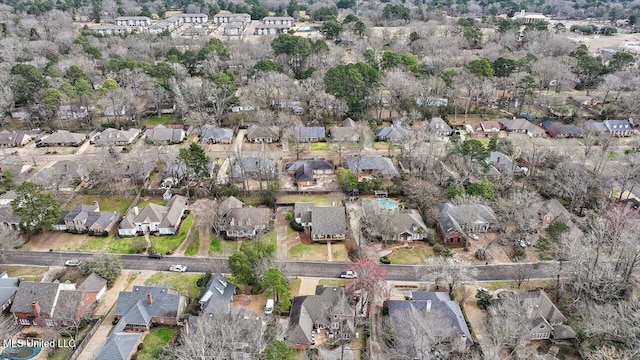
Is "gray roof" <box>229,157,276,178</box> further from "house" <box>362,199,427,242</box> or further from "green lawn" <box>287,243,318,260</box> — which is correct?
"house" <box>362,199,427,242</box>

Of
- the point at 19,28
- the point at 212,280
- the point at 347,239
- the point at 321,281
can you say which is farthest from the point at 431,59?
the point at 19,28

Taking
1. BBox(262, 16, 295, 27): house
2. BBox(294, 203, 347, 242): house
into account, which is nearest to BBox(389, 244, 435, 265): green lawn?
BBox(294, 203, 347, 242): house

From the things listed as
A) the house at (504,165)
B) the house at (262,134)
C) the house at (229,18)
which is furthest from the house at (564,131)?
the house at (229,18)


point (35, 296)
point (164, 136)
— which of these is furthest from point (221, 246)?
point (164, 136)

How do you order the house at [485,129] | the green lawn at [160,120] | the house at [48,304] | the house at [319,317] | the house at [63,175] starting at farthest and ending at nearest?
the green lawn at [160,120] → the house at [485,129] → the house at [63,175] → the house at [48,304] → the house at [319,317]

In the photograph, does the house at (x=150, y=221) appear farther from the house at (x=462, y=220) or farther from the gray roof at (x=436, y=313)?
the house at (x=462, y=220)
